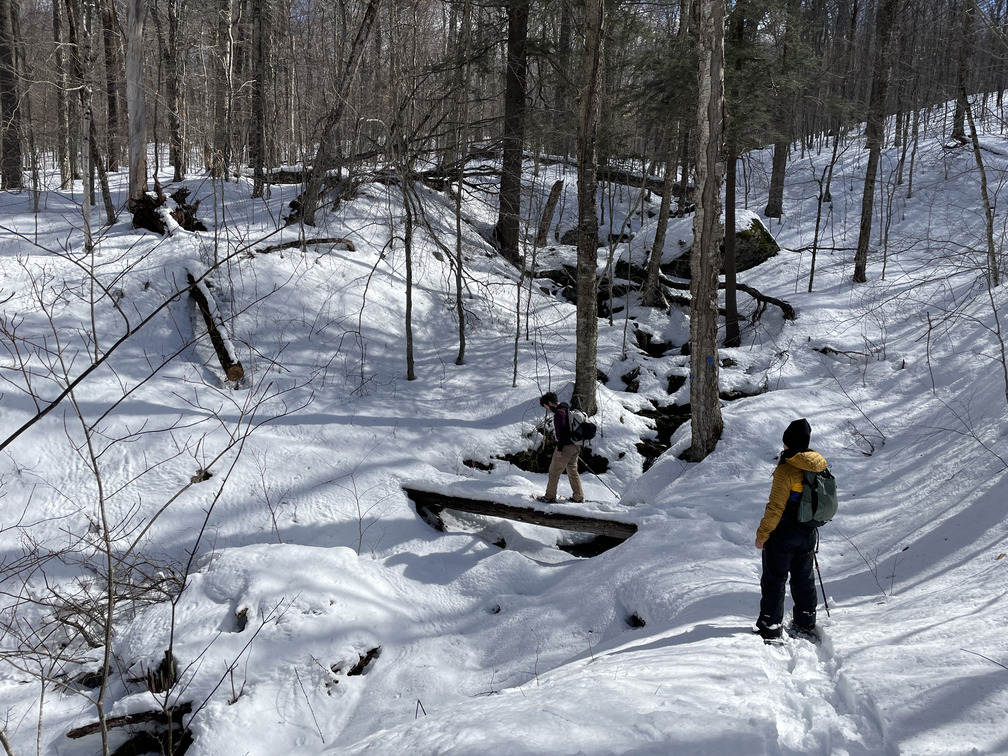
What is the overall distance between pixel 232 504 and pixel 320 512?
106 cm

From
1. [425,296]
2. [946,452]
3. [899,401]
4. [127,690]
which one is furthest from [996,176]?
[127,690]

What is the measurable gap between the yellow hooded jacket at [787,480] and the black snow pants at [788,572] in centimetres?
6

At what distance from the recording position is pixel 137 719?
430 cm

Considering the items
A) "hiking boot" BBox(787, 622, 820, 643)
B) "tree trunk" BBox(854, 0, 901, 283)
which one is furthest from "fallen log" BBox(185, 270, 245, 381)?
"tree trunk" BBox(854, 0, 901, 283)

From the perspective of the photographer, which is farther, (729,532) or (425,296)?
(425,296)

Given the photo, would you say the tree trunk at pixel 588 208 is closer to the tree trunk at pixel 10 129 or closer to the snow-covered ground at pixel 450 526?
the snow-covered ground at pixel 450 526

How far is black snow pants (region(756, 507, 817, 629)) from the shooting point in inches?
176

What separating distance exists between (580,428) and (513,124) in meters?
8.33

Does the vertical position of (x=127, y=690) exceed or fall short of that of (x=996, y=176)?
it falls short

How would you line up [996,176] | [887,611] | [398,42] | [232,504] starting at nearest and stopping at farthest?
[887,611] < [232,504] < [398,42] < [996,176]

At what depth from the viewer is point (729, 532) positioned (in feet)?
21.9

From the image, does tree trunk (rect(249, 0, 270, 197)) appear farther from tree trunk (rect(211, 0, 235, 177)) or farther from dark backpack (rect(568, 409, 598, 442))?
dark backpack (rect(568, 409, 598, 442))

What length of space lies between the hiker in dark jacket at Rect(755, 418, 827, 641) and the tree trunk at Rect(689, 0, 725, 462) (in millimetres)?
4154

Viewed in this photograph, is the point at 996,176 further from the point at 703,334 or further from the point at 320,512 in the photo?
the point at 320,512
